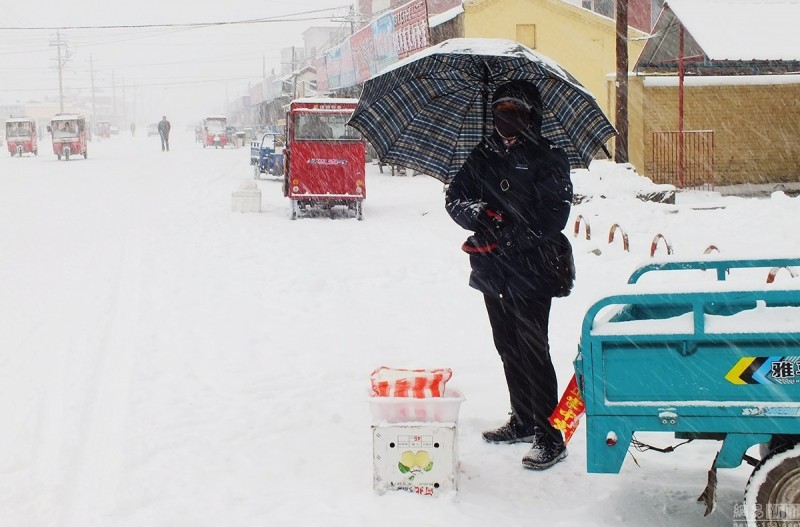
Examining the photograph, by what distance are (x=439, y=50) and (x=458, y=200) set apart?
32.6 inches

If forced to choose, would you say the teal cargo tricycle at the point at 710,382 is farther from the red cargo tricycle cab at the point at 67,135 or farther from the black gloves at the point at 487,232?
Result: the red cargo tricycle cab at the point at 67,135

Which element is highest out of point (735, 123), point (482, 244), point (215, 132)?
point (215, 132)

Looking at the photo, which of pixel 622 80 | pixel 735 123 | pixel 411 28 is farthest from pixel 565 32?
pixel 622 80

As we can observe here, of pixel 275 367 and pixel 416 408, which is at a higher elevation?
pixel 416 408

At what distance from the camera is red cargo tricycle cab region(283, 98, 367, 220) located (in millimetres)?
16875

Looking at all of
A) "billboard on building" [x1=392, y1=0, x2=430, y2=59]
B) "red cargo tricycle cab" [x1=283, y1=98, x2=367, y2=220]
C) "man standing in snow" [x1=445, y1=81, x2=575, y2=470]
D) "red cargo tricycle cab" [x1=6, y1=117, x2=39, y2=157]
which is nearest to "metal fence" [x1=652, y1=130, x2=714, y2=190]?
"red cargo tricycle cab" [x1=283, y1=98, x2=367, y2=220]

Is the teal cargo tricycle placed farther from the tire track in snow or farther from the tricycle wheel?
the tire track in snow

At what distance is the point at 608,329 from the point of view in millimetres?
3623

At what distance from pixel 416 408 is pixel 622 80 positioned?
14.5m

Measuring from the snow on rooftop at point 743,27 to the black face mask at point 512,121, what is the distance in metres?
12.4

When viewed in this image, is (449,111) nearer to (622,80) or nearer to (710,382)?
(710,382)

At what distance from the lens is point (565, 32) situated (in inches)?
1004

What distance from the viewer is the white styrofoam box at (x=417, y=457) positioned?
429 cm

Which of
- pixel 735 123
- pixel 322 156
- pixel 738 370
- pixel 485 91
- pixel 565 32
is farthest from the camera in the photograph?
pixel 565 32
